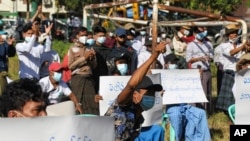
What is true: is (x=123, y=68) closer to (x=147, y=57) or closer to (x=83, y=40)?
(x=83, y=40)

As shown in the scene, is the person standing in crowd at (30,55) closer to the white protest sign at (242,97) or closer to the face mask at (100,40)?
the face mask at (100,40)

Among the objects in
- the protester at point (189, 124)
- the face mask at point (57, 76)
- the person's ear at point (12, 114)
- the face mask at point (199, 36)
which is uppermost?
the person's ear at point (12, 114)

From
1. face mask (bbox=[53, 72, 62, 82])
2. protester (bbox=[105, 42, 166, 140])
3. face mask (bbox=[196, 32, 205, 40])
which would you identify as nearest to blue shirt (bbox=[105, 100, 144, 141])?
protester (bbox=[105, 42, 166, 140])

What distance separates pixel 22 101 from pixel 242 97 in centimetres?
400

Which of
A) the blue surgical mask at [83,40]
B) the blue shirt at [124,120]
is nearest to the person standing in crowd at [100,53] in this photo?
the blue surgical mask at [83,40]

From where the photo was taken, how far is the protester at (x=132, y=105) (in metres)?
5.00

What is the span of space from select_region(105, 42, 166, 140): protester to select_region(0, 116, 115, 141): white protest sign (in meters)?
1.03

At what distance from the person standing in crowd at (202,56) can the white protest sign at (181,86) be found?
238 centimetres

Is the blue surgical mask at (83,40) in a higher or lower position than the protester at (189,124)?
higher

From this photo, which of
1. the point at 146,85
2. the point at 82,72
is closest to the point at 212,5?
the point at 82,72

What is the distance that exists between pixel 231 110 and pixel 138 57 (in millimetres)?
2888

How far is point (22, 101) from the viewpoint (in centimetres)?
380

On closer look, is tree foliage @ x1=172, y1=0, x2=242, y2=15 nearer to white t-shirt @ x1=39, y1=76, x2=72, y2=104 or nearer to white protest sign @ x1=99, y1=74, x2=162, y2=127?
white t-shirt @ x1=39, y1=76, x2=72, y2=104

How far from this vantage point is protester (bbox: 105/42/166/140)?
5.00m
